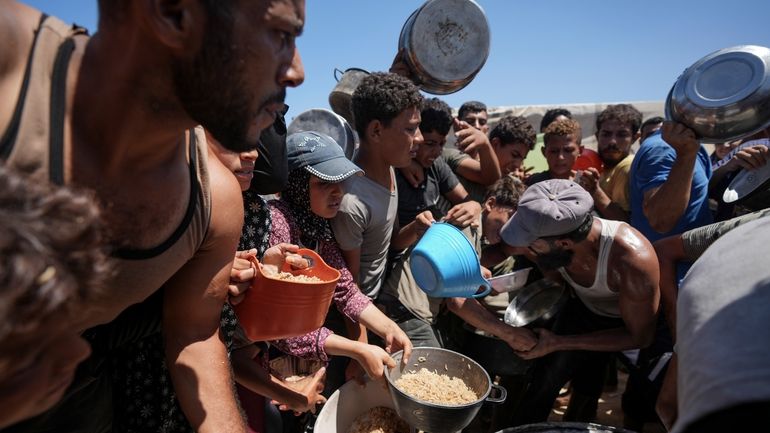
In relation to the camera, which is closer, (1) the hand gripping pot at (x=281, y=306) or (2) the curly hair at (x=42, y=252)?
(2) the curly hair at (x=42, y=252)

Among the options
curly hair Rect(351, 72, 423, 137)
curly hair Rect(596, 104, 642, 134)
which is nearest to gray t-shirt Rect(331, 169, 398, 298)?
curly hair Rect(351, 72, 423, 137)

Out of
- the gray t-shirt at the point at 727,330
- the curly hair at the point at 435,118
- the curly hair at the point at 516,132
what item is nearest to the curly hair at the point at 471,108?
the curly hair at the point at 516,132

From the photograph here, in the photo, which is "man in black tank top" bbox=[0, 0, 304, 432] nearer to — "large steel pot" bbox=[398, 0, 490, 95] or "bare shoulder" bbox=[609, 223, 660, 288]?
"bare shoulder" bbox=[609, 223, 660, 288]

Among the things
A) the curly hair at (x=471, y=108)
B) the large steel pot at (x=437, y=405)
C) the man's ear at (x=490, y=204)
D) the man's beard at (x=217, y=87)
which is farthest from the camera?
the curly hair at (x=471, y=108)

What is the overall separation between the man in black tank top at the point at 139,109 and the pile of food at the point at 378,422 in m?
1.37

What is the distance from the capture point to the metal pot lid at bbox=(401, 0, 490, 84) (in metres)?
3.67

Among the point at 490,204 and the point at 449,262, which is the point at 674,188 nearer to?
the point at 490,204

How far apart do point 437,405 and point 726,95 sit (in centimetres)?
249

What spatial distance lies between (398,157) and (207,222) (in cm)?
173

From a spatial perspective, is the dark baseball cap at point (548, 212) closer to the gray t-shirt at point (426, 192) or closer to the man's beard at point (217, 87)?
the gray t-shirt at point (426, 192)

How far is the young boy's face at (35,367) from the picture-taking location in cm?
67

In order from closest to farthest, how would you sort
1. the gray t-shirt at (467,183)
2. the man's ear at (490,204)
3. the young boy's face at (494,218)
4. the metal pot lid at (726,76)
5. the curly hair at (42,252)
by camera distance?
the curly hair at (42,252)
the metal pot lid at (726,76)
the young boy's face at (494,218)
the man's ear at (490,204)
the gray t-shirt at (467,183)

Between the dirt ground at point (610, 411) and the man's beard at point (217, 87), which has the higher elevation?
the man's beard at point (217, 87)

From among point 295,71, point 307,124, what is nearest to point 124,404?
point 295,71
